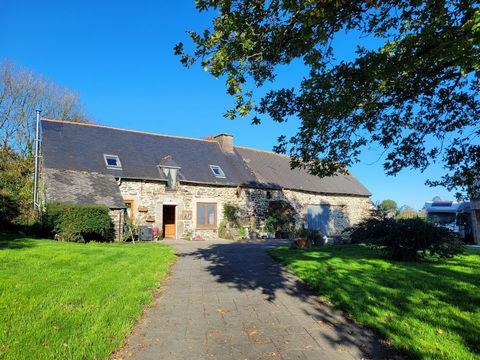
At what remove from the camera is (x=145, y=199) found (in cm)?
2017

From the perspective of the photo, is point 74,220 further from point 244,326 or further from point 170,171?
point 244,326

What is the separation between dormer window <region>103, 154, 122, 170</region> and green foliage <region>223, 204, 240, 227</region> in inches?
259

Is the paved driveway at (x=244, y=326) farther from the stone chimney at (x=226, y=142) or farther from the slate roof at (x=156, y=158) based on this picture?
the stone chimney at (x=226, y=142)

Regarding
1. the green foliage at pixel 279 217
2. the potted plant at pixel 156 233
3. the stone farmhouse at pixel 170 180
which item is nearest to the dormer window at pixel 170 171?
the stone farmhouse at pixel 170 180

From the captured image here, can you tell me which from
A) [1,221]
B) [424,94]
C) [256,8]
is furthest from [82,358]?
[1,221]

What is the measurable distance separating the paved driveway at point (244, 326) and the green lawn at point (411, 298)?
34cm

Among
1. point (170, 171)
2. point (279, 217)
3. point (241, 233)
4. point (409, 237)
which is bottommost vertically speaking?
point (241, 233)

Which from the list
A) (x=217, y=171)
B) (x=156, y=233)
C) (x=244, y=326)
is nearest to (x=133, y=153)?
(x=156, y=233)

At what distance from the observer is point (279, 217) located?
2408cm

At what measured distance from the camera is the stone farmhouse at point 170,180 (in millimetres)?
17875

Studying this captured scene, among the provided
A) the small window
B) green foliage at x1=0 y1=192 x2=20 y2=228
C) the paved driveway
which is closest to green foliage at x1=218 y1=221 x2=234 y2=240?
the small window

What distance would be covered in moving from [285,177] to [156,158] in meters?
9.55

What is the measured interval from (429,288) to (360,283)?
1.22 meters

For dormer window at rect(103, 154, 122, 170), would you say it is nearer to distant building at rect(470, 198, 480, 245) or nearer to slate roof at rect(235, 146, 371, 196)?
slate roof at rect(235, 146, 371, 196)
